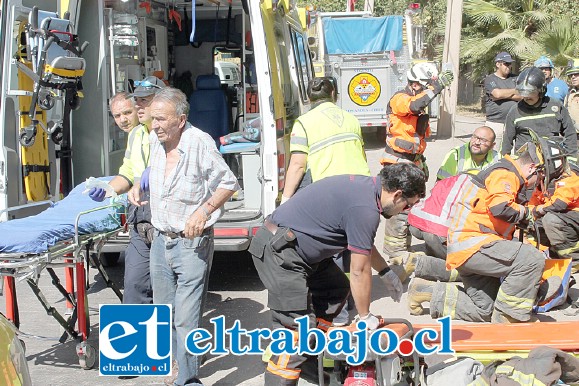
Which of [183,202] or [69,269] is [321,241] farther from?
[69,269]

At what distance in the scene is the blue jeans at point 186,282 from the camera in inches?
182

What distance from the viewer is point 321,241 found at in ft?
14.0

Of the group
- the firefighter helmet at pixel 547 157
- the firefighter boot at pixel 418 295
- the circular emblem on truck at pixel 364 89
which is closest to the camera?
the firefighter helmet at pixel 547 157

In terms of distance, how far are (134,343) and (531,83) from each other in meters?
4.40

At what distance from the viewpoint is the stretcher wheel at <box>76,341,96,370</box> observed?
205 inches

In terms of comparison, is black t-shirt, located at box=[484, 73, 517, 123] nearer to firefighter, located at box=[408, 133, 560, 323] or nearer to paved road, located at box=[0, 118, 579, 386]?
paved road, located at box=[0, 118, 579, 386]

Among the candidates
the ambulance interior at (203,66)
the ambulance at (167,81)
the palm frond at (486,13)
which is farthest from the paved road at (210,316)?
the palm frond at (486,13)

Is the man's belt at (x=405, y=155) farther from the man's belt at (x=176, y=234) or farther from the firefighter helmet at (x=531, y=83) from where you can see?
the man's belt at (x=176, y=234)

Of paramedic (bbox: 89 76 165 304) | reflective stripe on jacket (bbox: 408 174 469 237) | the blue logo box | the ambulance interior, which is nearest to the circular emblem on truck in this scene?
the ambulance interior

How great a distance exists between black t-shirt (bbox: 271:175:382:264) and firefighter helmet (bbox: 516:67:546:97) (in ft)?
12.4

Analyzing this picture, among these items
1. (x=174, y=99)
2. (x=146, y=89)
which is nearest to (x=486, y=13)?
(x=146, y=89)

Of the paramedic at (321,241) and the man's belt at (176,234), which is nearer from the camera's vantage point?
the paramedic at (321,241)

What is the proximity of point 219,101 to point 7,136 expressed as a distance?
344 centimetres

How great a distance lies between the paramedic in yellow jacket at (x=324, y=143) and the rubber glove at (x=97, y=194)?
1499mm
